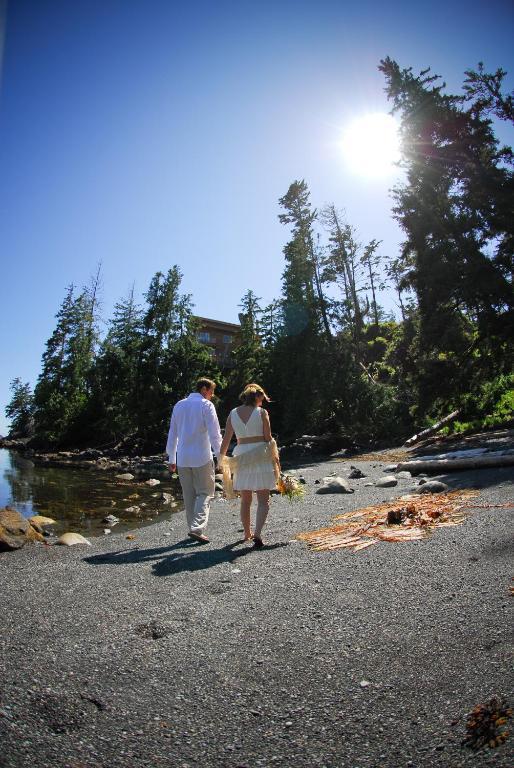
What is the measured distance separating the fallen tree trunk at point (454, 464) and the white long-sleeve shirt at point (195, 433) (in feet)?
23.6

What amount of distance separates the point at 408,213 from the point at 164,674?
22315 mm

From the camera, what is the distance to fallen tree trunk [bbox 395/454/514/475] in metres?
10.4

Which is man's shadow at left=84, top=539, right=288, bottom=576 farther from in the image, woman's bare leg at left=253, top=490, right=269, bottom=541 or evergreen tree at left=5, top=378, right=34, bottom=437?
evergreen tree at left=5, top=378, right=34, bottom=437

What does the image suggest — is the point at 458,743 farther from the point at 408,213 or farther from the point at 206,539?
the point at 408,213

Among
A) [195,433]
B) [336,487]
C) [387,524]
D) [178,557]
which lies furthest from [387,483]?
[178,557]

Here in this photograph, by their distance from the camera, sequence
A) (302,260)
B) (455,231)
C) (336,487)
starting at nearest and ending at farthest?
(336,487) < (455,231) < (302,260)

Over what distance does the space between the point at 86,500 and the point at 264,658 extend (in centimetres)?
1250

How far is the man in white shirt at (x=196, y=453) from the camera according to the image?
22.0 ft

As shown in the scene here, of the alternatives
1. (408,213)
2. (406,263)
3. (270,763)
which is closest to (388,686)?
(270,763)

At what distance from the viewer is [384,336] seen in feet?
146

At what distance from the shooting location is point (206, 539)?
6.50 m

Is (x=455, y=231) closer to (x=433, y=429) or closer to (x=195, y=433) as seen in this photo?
(x=433, y=429)

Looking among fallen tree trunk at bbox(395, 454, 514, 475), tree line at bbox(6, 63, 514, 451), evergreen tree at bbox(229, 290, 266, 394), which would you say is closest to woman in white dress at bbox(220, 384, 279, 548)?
fallen tree trunk at bbox(395, 454, 514, 475)

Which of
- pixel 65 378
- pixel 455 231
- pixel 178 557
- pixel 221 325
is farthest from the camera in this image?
pixel 221 325
